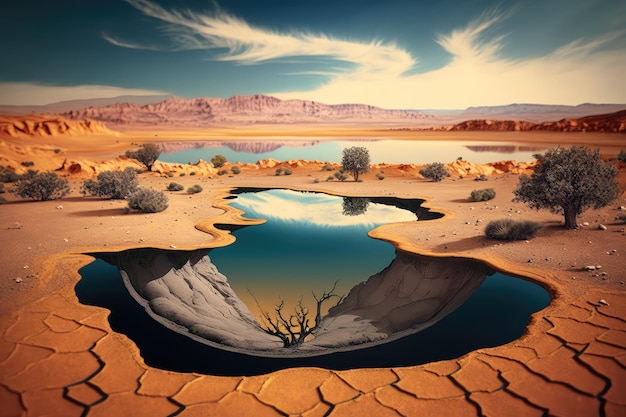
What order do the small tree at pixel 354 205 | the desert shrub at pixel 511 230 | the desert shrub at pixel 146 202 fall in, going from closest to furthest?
the desert shrub at pixel 511 230, the desert shrub at pixel 146 202, the small tree at pixel 354 205

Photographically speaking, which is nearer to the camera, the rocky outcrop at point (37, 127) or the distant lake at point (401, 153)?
the distant lake at point (401, 153)

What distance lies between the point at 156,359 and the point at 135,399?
132 cm

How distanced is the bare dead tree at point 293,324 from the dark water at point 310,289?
65 centimetres

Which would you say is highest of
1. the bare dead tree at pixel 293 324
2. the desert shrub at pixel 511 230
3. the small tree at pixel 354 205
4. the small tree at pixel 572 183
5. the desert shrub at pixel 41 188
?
the small tree at pixel 572 183

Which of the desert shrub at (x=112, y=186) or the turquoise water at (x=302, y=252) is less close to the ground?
the desert shrub at (x=112, y=186)

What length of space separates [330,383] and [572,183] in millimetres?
12906

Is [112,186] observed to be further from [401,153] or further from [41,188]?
[401,153]

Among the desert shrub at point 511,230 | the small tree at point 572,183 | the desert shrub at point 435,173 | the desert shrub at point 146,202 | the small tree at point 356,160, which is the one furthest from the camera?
the small tree at point 356,160

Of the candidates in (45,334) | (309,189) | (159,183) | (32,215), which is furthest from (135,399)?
(159,183)

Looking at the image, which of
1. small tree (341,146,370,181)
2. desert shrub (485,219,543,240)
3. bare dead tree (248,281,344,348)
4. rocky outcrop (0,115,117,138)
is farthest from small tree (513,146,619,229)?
rocky outcrop (0,115,117,138)

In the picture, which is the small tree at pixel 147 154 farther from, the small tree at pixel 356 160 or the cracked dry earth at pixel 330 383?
the cracked dry earth at pixel 330 383

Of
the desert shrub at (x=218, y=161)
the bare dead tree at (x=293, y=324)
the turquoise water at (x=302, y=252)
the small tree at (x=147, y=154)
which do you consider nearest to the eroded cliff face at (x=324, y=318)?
the bare dead tree at (x=293, y=324)

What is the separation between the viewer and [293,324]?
29.5 ft

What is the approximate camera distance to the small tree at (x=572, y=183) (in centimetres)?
1362
